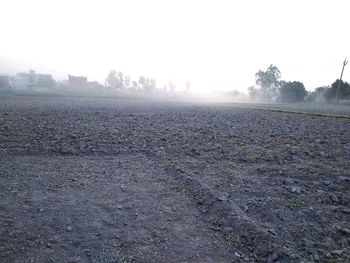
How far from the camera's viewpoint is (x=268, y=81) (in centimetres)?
11319

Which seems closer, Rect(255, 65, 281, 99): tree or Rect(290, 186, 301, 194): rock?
Rect(290, 186, 301, 194): rock

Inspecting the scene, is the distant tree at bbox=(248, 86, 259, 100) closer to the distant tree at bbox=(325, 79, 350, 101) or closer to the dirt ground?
the distant tree at bbox=(325, 79, 350, 101)

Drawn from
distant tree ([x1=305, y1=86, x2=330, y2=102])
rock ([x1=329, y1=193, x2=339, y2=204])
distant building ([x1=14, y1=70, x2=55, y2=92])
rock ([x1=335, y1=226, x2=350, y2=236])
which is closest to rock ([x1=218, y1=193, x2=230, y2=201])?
rock ([x1=335, y1=226, x2=350, y2=236])

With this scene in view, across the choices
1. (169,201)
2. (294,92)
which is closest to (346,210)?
(169,201)

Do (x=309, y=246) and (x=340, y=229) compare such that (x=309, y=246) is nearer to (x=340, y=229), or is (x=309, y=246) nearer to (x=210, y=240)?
(x=340, y=229)

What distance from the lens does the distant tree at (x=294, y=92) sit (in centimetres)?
7350

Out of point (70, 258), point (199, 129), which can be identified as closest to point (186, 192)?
point (70, 258)

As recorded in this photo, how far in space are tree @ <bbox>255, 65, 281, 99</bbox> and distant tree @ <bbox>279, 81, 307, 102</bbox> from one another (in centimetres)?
3697

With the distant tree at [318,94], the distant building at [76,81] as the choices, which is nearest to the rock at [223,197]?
the distant tree at [318,94]

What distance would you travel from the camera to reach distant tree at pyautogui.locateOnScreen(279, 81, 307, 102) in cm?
7350

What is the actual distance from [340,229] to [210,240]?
209 cm

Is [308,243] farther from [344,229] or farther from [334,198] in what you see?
[334,198]

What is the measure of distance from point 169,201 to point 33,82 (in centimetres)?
10009

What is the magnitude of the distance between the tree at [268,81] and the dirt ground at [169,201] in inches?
4327
